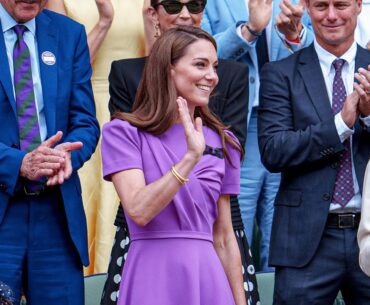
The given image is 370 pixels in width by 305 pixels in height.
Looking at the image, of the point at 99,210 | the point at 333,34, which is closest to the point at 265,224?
the point at 99,210

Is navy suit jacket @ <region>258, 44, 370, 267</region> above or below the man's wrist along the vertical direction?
below

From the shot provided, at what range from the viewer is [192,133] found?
4.51 meters

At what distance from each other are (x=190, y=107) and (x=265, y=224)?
2.32 metres

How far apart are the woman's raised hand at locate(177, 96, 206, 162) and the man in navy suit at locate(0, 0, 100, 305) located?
72 centimetres

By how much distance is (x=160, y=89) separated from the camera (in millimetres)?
4895

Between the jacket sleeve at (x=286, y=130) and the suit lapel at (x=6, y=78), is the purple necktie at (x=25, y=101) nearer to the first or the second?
the suit lapel at (x=6, y=78)

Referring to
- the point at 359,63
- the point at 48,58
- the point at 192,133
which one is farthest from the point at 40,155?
the point at 359,63

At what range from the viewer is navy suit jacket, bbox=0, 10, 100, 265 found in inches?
205

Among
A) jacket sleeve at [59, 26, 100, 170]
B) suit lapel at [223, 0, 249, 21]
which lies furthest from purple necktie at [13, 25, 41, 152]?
suit lapel at [223, 0, 249, 21]

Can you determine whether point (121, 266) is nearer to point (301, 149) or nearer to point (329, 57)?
point (301, 149)

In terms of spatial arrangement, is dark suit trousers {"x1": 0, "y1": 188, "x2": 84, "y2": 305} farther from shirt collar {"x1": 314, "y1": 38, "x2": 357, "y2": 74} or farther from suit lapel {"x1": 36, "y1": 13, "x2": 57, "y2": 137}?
shirt collar {"x1": 314, "y1": 38, "x2": 357, "y2": 74}

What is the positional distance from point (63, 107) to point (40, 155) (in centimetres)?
47

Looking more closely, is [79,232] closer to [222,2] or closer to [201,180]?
[201,180]

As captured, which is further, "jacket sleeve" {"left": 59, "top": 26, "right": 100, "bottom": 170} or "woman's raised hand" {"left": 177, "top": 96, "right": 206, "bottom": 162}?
"jacket sleeve" {"left": 59, "top": 26, "right": 100, "bottom": 170}
